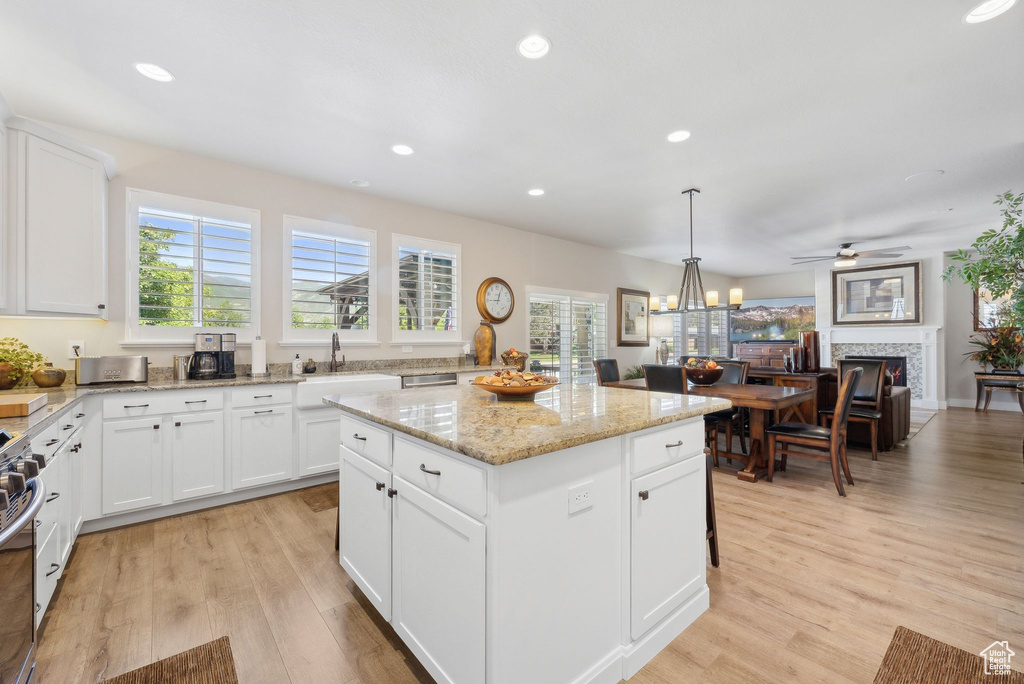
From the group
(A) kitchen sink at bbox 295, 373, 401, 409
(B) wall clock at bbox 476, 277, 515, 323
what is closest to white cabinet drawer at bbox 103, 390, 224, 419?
(A) kitchen sink at bbox 295, 373, 401, 409

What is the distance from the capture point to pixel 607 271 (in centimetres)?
712

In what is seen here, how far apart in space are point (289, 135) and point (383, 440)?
261 centimetres

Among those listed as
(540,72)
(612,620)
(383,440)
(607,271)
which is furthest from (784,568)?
(607,271)

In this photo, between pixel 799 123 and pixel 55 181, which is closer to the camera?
pixel 55 181

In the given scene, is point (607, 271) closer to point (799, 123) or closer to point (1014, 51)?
point (799, 123)

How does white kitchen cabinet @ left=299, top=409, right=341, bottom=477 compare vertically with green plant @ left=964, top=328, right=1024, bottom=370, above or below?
below

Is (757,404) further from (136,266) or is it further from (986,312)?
(986,312)

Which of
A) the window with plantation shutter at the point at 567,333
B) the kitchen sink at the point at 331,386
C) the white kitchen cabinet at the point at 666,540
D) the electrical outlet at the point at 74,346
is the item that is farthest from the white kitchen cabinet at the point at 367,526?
the window with plantation shutter at the point at 567,333

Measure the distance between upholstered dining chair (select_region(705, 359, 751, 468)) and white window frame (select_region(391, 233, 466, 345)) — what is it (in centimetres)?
287

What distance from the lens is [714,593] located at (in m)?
2.13

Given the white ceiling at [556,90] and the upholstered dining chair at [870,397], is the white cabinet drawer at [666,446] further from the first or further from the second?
the upholstered dining chair at [870,397]

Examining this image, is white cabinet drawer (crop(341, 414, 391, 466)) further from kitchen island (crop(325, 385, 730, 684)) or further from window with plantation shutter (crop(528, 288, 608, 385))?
window with plantation shutter (crop(528, 288, 608, 385))

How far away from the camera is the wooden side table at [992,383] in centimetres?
650

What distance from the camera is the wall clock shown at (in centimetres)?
527
